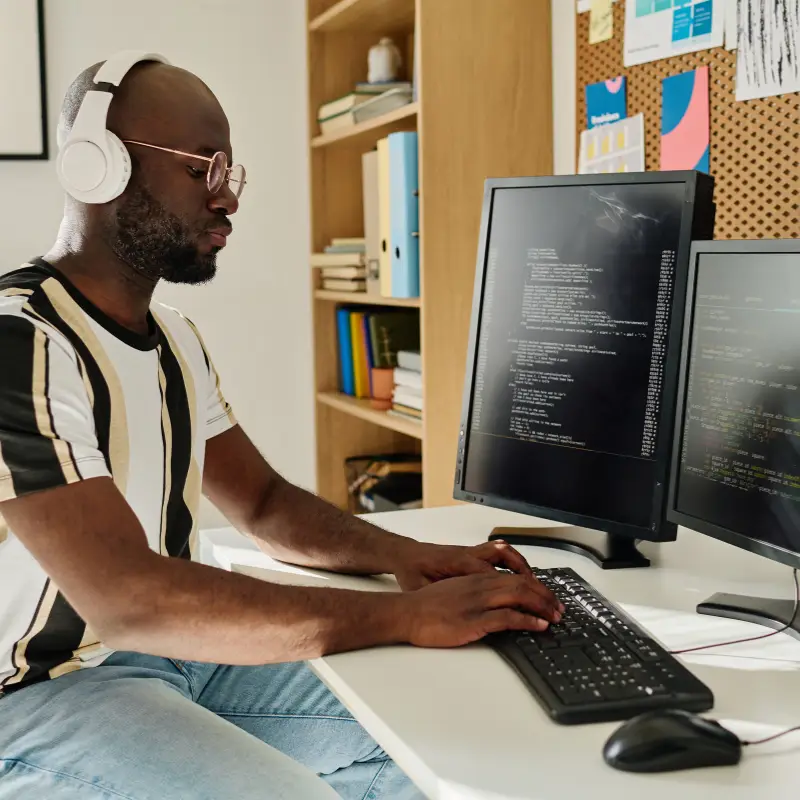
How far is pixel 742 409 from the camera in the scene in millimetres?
1195

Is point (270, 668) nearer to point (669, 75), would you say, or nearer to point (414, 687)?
point (414, 687)

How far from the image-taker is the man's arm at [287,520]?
1.36 metres

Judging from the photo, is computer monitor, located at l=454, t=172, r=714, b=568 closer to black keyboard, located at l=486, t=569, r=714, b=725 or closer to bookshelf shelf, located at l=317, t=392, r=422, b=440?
black keyboard, located at l=486, t=569, r=714, b=725

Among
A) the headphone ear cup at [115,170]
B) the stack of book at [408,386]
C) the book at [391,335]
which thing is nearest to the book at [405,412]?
the stack of book at [408,386]

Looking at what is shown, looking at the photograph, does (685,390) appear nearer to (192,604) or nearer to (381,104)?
(192,604)

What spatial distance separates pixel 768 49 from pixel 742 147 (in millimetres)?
157

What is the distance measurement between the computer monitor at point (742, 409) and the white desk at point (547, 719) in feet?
0.26

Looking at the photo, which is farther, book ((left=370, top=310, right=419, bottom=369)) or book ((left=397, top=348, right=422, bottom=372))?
book ((left=370, top=310, right=419, bottom=369))

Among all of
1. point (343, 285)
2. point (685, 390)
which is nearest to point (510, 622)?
point (685, 390)

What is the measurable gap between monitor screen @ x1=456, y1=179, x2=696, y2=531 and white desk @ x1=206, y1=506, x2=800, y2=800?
5.0 inches

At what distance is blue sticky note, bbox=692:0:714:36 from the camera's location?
5.68 ft

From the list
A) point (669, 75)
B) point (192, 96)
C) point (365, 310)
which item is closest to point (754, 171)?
point (669, 75)

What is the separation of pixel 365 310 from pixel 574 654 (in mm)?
1994

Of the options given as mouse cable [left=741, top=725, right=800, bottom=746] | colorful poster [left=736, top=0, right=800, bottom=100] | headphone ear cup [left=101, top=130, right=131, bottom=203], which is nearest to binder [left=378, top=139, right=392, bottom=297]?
colorful poster [left=736, top=0, right=800, bottom=100]
